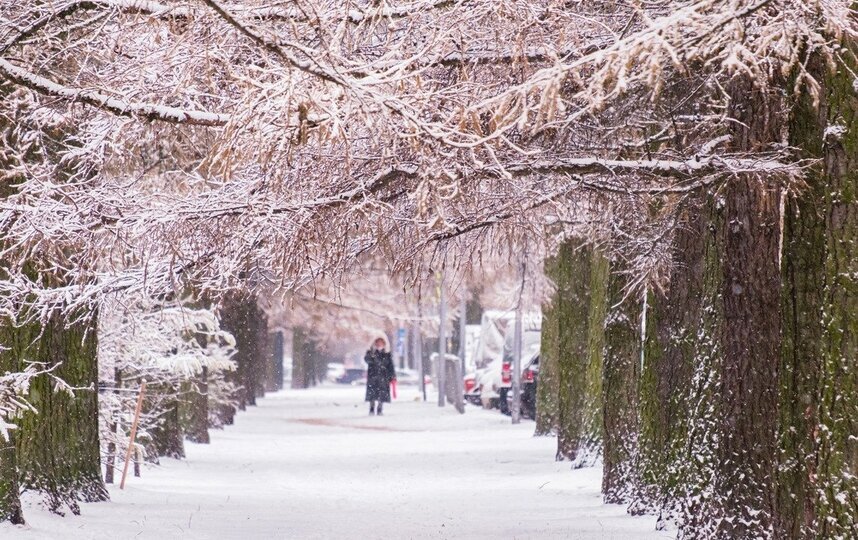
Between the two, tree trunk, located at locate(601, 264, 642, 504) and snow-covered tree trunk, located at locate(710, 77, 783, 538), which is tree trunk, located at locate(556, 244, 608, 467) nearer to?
tree trunk, located at locate(601, 264, 642, 504)

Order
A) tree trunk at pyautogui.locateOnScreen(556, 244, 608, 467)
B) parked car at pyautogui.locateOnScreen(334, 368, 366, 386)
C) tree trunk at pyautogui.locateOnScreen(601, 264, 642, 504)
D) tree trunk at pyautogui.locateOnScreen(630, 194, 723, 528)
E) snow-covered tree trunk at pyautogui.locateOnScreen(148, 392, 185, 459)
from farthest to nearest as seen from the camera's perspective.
Result: 1. parked car at pyautogui.locateOnScreen(334, 368, 366, 386)
2. snow-covered tree trunk at pyautogui.locateOnScreen(148, 392, 185, 459)
3. tree trunk at pyautogui.locateOnScreen(556, 244, 608, 467)
4. tree trunk at pyautogui.locateOnScreen(601, 264, 642, 504)
5. tree trunk at pyautogui.locateOnScreen(630, 194, 723, 528)

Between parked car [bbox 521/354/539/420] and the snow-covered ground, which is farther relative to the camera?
parked car [bbox 521/354/539/420]

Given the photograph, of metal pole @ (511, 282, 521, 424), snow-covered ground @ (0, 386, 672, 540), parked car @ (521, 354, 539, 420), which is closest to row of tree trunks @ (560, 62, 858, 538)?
snow-covered ground @ (0, 386, 672, 540)

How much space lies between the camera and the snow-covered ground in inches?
456

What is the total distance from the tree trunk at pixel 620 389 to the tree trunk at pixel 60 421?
477 cm

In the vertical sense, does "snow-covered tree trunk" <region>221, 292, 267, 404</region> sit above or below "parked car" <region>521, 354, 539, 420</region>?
above

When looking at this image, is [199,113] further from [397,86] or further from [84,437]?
[84,437]

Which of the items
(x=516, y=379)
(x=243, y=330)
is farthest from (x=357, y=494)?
(x=516, y=379)

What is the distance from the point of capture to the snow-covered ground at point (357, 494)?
38.0 feet

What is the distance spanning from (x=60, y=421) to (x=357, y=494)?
15.2 feet

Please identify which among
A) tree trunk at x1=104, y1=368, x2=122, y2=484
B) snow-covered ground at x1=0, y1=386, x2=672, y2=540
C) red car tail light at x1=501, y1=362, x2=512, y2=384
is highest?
red car tail light at x1=501, y1=362, x2=512, y2=384

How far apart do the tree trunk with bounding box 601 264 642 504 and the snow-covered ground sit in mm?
348

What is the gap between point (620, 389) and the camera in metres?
14.0

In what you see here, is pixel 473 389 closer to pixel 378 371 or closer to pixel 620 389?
pixel 378 371
